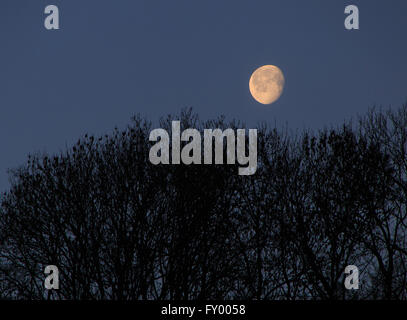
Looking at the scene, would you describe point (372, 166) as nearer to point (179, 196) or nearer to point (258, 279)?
point (258, 279)

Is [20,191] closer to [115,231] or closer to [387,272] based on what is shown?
[115,231]

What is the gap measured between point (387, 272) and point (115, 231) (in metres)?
12.5

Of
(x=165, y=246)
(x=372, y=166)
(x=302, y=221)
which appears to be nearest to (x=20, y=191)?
(x=165, y=246)

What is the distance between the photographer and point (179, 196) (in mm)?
25125

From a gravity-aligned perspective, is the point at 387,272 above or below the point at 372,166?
below
